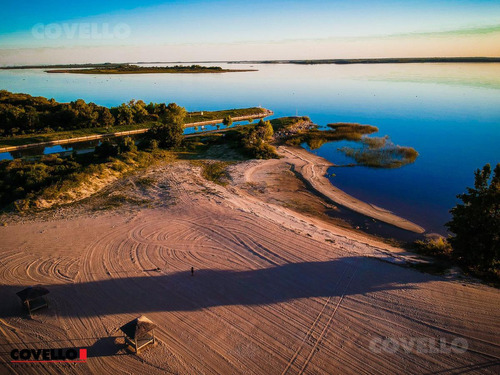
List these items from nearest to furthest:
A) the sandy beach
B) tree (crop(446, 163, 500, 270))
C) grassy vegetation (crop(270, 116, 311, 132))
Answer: the sandy beach < tree (crop(446, 163, 500, 270)) < grassy vegetation (crop(270, 116, 311, 132))

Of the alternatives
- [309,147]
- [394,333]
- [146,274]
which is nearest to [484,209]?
[394,333]

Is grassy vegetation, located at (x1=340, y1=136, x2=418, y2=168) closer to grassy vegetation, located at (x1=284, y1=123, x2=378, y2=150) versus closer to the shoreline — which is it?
grassy vegetation, located at (x1=284, y1=123, x2=378, y2=150)

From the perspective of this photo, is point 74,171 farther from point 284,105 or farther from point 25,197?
point 284,105

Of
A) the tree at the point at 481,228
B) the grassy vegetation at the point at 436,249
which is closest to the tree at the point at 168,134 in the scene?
the grassy vegetation at the point at 436,249

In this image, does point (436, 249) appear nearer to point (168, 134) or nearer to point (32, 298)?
point (32, 298)

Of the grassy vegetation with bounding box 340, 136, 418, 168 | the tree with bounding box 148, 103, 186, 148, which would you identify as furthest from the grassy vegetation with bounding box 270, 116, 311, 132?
the tree with bounding box 148, 103, 186, 148

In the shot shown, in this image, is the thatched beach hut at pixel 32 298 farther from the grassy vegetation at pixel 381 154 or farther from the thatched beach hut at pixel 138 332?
the grassy vegetation at pixel 381 154
